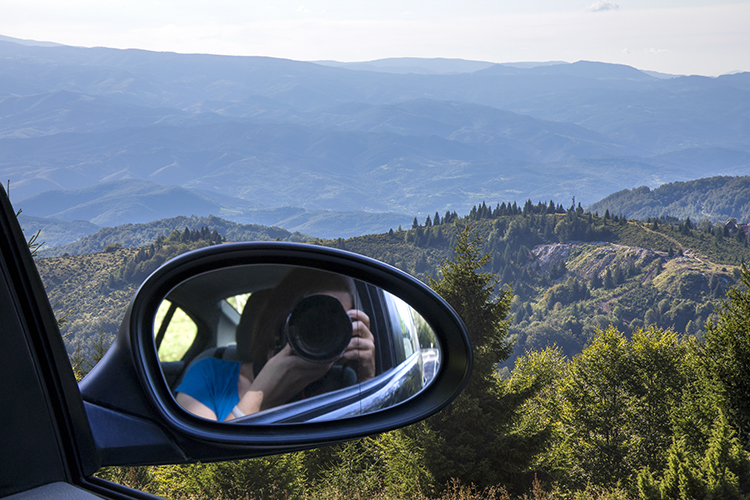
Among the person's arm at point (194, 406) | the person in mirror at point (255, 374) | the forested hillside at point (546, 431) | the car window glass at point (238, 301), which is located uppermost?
the car window glass at point (238, 301)

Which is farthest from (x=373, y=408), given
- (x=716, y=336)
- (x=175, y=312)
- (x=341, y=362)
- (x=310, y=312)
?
(x=716, y=336)

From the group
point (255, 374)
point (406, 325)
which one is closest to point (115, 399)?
point (255, 374)

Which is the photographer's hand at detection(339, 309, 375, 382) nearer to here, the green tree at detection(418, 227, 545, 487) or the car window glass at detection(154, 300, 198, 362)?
the car window glass at detection(154, 300, 198, 362)

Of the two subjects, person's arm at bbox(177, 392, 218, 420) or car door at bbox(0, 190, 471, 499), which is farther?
person's arm at bbox(177, 392, 218, 420)

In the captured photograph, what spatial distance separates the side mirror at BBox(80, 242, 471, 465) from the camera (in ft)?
4.09

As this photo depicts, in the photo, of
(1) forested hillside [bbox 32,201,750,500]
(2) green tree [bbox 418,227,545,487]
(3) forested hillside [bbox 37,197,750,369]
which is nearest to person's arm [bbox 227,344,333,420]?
(1) forested hillside [bbox 32,201,750,500]

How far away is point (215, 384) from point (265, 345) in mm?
177

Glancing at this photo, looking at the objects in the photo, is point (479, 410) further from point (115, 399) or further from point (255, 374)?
point (115, 399)

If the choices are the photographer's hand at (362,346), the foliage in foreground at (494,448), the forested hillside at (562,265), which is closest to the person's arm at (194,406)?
the photographer's hand at (362,346)

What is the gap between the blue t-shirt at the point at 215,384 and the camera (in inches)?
53.6

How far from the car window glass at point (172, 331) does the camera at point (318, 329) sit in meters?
0.26

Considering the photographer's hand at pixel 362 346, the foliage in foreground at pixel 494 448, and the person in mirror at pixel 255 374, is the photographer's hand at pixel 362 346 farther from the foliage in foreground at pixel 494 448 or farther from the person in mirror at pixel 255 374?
the foliage in foreground at pixel 494 448

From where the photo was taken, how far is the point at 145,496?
132 cm

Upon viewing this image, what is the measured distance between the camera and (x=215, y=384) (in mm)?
1397
